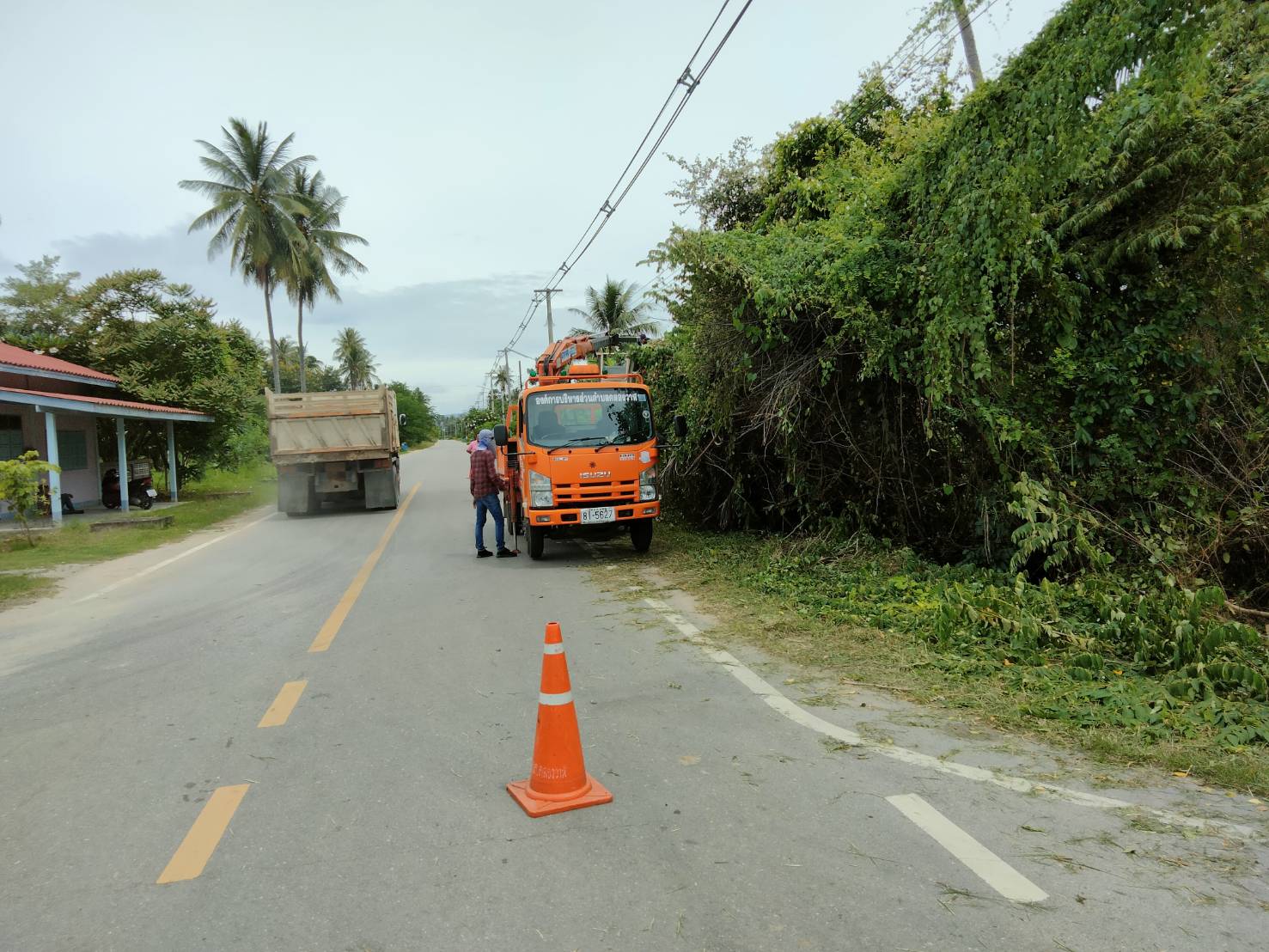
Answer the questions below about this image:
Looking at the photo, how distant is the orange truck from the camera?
10.4m

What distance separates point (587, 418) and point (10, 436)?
52.3 feet

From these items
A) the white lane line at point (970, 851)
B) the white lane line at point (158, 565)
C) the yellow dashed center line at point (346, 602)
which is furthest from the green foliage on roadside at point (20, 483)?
the white lane line at point (970, 851)

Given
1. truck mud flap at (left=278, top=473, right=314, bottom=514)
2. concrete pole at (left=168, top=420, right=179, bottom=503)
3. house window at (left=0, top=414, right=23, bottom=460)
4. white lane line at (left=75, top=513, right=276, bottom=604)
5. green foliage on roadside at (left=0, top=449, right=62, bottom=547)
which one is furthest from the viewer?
concrete pole at (left=168, top=420, right=179, bottom=503)

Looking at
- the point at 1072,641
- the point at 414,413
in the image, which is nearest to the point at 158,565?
the point at 1072,641

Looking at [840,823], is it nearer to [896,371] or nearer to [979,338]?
[979,338]

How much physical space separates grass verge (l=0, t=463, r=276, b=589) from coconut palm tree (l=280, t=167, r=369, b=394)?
16.4 meters

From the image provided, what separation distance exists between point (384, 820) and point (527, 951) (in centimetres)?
119

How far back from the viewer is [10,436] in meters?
19.0

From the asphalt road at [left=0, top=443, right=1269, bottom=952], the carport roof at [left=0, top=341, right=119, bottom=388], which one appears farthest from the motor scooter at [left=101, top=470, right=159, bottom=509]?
the asphalt road at [left=0, top=443, right=1269, bottom=952]

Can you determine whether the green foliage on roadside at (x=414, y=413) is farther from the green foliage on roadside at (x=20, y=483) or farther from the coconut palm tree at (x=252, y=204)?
the green foliage on roadside at (x=20, y=483)

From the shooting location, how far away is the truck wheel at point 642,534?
11016 mm

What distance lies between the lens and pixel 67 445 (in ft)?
68.6

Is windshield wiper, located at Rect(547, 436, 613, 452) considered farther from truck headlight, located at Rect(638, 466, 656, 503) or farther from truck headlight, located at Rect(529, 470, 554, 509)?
truck headlight, located at Rect(638, 466, 656, 503)

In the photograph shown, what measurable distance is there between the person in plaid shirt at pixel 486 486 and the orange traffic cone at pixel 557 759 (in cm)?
776
